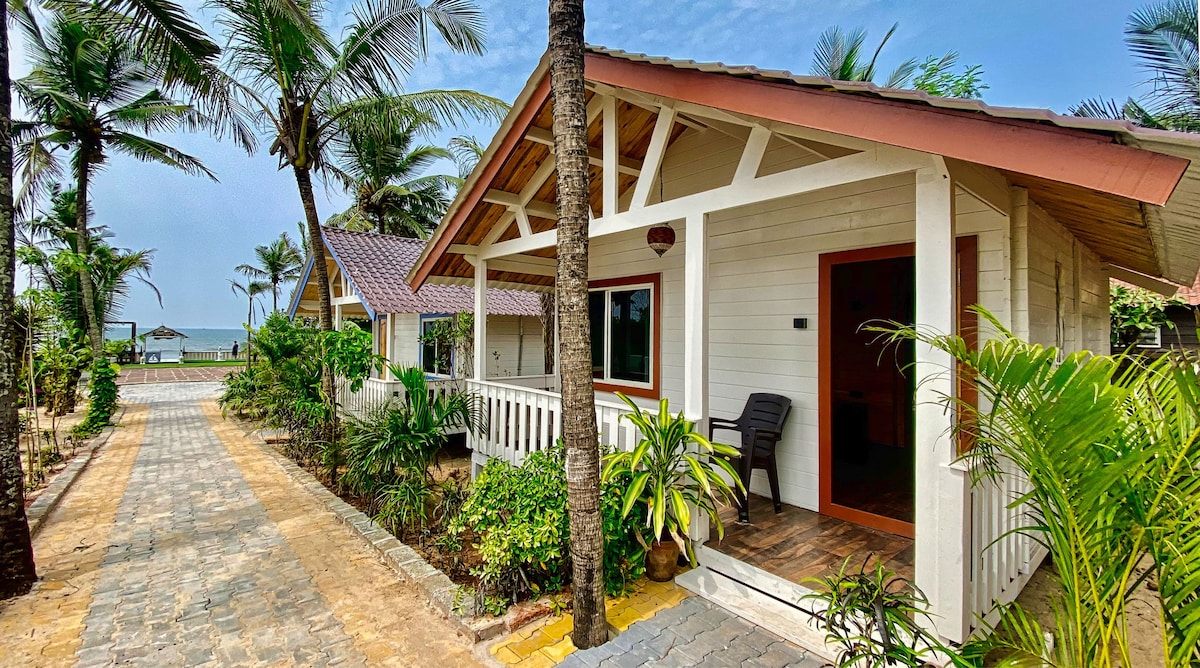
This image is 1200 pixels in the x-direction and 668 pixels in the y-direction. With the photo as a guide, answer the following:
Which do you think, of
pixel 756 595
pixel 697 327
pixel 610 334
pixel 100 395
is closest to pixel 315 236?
pixel 610 334

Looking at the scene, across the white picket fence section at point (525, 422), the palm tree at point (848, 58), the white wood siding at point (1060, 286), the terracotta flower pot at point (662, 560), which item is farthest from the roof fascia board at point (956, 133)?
the palm tree at point (848, 58)

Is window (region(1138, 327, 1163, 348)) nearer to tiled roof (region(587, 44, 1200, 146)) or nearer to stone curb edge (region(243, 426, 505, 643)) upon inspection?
tiled roof (region(587, 44, 1200, 146))

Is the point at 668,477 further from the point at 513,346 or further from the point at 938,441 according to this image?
the point at 513,346

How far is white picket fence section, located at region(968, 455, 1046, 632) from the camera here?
2.70 metres

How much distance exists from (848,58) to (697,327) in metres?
12.3

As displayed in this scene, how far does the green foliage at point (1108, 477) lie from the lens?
5.10 ft

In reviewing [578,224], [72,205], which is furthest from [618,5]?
[72,205]

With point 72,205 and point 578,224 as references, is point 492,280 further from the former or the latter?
point 72,205

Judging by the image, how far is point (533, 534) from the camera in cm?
344

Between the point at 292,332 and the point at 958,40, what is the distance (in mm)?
22447

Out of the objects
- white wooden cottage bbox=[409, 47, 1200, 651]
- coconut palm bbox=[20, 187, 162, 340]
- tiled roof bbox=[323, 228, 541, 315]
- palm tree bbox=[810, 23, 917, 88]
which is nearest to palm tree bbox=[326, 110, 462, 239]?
tiled roof bbox=[323, 228, 541, 315]

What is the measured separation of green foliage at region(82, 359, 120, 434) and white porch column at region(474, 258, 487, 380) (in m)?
9.98

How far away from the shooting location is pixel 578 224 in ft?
9.71

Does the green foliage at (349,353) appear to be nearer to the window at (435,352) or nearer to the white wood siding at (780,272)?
the white wood siding at (780,272)
